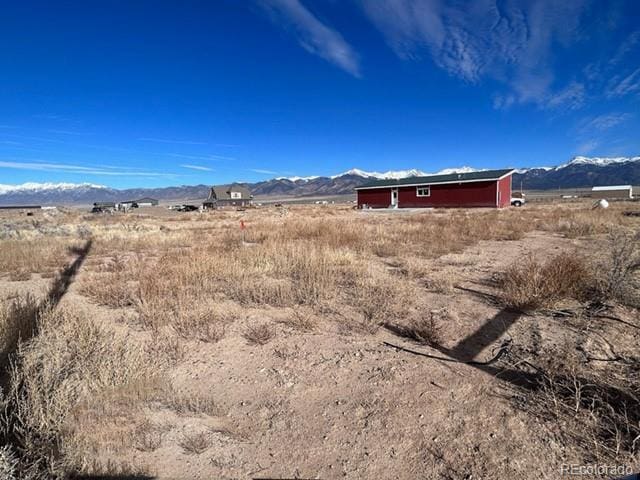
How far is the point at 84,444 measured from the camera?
224 centimetres

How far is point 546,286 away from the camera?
476cm

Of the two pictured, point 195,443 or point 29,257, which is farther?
point 29,257

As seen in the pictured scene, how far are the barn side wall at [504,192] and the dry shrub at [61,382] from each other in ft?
108

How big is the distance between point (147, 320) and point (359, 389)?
3.16m

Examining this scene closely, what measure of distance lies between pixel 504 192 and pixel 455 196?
4748 millimetres

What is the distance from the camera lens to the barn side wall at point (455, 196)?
3028cm

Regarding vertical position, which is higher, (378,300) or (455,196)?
(455,196)

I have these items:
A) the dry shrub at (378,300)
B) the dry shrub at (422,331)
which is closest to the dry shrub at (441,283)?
the dry shrub at (378,300)

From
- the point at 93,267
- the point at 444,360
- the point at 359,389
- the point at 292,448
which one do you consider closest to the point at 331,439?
the point at 292,448

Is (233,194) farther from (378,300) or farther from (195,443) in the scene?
(195,443)

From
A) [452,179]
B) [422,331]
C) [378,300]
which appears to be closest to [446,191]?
A: [452,179]

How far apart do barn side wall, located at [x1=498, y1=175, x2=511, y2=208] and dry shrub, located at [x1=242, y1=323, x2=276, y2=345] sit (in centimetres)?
3151

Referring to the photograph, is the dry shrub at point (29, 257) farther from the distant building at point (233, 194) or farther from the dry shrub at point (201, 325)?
the distant building at point (233, 194)

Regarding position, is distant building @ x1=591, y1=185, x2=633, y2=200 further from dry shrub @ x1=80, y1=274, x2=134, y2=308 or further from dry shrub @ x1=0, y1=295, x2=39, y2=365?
dry shrub @ x1=0, y1=295, x2=39, y2=365
